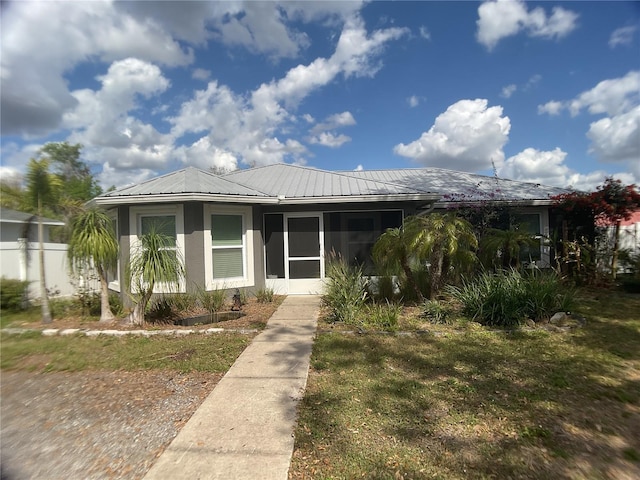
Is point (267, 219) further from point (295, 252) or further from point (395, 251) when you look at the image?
point (395, 251)

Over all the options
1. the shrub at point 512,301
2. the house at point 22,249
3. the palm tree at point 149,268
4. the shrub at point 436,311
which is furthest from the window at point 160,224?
the shrub at point 512,301

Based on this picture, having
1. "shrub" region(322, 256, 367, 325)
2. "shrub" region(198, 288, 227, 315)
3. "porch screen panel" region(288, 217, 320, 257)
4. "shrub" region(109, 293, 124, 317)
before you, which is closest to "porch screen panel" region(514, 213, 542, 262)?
"shrub" region(322, 256, 367, 325)

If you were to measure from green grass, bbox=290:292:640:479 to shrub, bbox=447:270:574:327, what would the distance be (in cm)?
67

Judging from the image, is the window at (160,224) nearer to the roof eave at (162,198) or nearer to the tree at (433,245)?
the roof eave at (162,198)

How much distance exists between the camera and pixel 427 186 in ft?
40.9

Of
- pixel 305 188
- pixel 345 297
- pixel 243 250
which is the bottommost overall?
pixel 345 297

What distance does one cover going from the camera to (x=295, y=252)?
31.5 feet

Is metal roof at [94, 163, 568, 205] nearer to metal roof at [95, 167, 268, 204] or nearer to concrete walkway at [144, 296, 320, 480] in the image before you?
metal roof at [95, 167, 268, 204]

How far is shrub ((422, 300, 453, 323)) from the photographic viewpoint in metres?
6.41

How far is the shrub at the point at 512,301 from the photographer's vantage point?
244 inches

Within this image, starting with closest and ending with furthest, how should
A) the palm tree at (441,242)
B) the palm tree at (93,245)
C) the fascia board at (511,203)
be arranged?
the palm tree at (441,242), the palm tree at (93,245), the fascia board at (511,203)

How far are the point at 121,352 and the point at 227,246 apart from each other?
3875mm

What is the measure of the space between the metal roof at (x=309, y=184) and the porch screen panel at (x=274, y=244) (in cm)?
76

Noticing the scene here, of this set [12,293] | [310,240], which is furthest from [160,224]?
[310,240]
